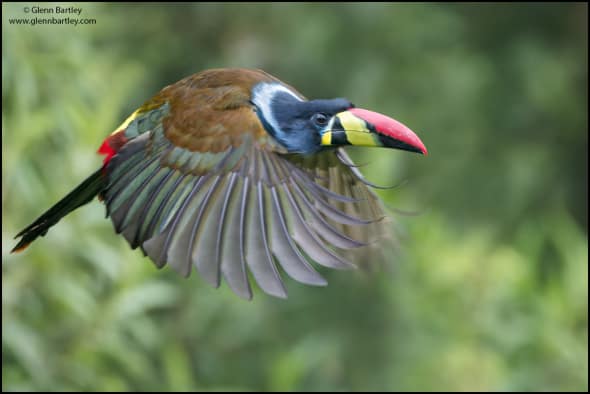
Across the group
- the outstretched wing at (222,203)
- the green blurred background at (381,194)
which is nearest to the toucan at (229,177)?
the outstretched wing at (222,203)

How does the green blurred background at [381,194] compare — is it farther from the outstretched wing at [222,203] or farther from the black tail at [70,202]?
the outstretched wing at [222,203]

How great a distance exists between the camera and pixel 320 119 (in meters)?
2.83

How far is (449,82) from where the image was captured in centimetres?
695

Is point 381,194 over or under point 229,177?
over

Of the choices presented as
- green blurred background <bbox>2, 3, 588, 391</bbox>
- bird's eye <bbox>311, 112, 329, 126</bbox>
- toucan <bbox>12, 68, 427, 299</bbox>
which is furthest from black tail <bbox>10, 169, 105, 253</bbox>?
green blurred background <bbox>2, 3, 588, 391</bbox>

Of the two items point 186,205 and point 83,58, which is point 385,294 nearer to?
point 83,58

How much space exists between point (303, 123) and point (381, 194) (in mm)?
1810

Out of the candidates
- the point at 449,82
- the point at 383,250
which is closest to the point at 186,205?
the point at 383,250

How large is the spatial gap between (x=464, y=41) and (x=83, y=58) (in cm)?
377

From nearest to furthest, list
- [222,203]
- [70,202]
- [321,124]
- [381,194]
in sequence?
1. [222,203]
2. [321,124]
3. [70,202]
4. [381,194]

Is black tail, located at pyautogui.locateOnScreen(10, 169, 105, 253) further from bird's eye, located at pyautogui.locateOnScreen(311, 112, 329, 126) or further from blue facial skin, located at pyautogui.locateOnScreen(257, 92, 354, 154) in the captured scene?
bird's eye, located at pyautogui.locateOnScreen(311, 112, 329, 126)

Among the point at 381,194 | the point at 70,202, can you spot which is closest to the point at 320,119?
the point at 70,202

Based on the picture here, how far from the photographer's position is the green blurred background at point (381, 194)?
381 centimetres

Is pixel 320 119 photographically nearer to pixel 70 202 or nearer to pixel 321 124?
pixel 321 124
